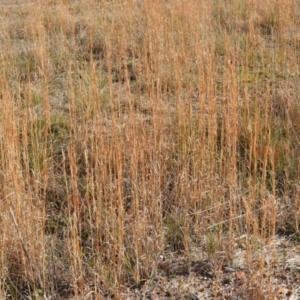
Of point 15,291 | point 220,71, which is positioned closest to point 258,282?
point 15,291

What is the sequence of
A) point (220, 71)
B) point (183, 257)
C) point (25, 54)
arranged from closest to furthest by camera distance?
point (183, 257) → point (220, 71) → point (25, 54)

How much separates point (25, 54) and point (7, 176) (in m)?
2.55

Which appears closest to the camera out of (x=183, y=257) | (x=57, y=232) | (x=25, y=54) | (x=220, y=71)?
(x=183, y=257)

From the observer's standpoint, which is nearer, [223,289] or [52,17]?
[223,289]

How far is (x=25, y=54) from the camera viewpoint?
16.7ft

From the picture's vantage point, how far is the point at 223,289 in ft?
8.02

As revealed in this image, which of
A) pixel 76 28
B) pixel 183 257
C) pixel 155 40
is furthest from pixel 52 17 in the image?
pixel 183 257

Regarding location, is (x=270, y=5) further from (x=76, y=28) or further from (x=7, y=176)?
(x=7, y=176)

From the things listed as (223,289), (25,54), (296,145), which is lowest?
(223,289)

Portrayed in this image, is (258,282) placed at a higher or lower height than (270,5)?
lower

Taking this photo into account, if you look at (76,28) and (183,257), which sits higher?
(76,28)

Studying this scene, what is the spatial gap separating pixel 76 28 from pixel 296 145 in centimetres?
317

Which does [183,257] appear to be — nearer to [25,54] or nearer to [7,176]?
[7,176]

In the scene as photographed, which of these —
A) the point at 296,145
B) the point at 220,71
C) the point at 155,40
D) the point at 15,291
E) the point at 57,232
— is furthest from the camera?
the point at 220,71
